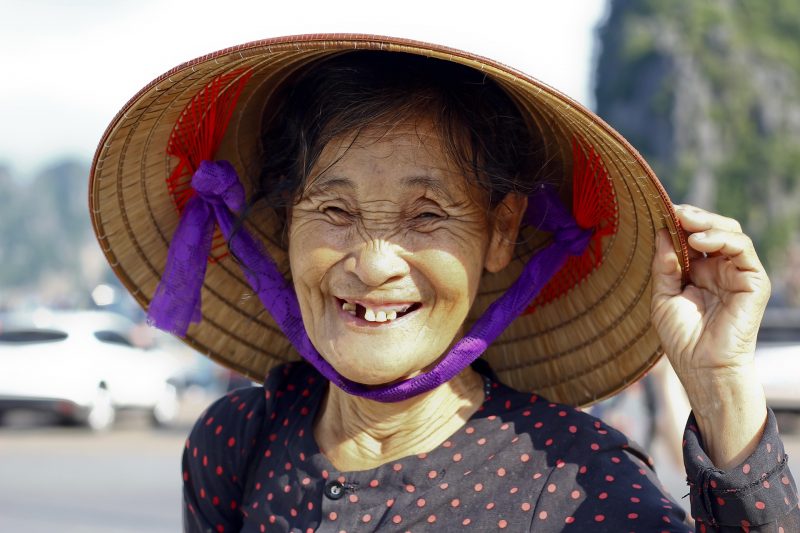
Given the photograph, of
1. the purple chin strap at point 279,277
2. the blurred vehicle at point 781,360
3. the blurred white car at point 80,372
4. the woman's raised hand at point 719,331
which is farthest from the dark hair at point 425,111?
the blurred white car at point 80,372

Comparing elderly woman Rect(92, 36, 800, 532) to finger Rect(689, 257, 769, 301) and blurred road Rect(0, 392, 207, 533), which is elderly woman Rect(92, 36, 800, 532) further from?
blurred road Rect(0, 392, 207, 533)

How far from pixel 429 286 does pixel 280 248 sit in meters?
0.55

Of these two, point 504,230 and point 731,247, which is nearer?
point 731,247

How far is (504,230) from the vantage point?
1.95m

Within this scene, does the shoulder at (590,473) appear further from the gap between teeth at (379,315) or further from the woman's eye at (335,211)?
the woman's eye at (335,211)

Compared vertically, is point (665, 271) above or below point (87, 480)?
above

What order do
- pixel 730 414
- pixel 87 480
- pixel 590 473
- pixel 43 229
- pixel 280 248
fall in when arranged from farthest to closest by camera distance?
pixel 43 229 → pixel 87 480 → pixel 280 248 → pixel 590 473 → pixel 730 414

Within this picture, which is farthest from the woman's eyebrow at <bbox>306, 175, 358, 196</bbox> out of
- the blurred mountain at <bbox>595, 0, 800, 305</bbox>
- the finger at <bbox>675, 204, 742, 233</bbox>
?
the blurred mountain at <bbox>595, 0, 800, 305</bbox>

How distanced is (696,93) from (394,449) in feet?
196

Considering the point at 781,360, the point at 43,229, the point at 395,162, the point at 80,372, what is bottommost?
the point at 43,229

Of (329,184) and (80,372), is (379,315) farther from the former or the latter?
(80,372)

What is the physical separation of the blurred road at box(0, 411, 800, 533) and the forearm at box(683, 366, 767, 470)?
558cm

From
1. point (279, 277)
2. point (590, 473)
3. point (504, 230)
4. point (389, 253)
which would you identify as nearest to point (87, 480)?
point (279, 277)

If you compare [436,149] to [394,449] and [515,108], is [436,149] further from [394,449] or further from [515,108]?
[394,449]
